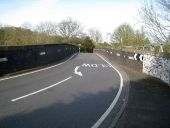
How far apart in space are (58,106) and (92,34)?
118634 mm

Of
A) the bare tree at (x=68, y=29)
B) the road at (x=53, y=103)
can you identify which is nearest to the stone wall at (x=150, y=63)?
the road at (x=53, y=103)

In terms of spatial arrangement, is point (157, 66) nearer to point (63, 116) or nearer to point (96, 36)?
point (63, 116)

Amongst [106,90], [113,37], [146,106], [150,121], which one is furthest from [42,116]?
[113,37]

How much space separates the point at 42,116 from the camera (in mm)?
8422

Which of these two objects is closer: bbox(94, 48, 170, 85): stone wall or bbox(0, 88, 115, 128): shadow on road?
bbox(0, 88, 115, 128): shadow on road

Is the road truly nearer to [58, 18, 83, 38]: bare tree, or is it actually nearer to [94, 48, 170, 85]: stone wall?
[94, 48, 170, 85]: stone wall

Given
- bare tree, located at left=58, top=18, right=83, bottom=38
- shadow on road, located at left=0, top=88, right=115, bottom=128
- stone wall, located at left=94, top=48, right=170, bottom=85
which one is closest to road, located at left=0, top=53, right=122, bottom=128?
shadow on road, located at left=0, top=88, right=115, bottom=128

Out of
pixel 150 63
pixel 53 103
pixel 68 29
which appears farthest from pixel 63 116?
pixel 68 29

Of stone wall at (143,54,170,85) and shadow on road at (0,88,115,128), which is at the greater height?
stone wall at (143,54,170,85)

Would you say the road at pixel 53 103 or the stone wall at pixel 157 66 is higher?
the stone wall at pixel 157 66

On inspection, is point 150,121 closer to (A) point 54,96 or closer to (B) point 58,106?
(B) point 58,106

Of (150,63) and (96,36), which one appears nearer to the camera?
(150,63)

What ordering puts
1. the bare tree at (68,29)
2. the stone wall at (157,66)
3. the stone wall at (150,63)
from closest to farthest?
the stone wall at (157,66), the stone wall at (150,63), the bare tree at (68,29)

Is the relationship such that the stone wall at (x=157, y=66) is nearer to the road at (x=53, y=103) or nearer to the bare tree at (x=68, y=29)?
the road at (x=53, y=103)
